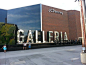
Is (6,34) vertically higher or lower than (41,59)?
higher

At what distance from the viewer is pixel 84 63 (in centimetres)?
784

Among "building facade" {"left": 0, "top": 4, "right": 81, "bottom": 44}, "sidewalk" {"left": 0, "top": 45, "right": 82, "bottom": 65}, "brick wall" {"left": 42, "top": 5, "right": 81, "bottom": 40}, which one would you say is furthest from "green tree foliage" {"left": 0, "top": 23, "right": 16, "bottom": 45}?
"brick wall" {"left": 42, "top": 5, "right": 81, "bottom": 40}

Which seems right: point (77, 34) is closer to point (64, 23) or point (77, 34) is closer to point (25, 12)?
point (64, 23)

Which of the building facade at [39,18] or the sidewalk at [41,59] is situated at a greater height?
the building facade at [39,18]

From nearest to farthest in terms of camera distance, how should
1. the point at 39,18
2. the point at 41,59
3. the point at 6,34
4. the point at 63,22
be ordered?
the point at 41,59, the point at 6,34, the point at 39,18, the point at 63,22

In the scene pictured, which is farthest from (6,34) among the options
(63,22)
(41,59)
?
(63,22)

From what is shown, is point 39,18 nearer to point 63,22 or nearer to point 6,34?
point 63,22

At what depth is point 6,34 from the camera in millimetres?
19203

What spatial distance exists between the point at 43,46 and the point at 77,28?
27531mm

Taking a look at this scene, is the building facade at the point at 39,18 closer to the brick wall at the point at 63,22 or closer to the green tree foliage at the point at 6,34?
the brick wall at the point at 63,22

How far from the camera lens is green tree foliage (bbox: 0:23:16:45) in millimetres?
18873

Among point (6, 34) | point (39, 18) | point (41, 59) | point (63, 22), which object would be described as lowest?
point (41, 59)

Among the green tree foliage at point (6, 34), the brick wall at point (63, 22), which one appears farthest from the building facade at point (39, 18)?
the green tree foliage at point (6, 34)

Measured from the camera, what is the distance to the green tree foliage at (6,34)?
1887 centimetres
